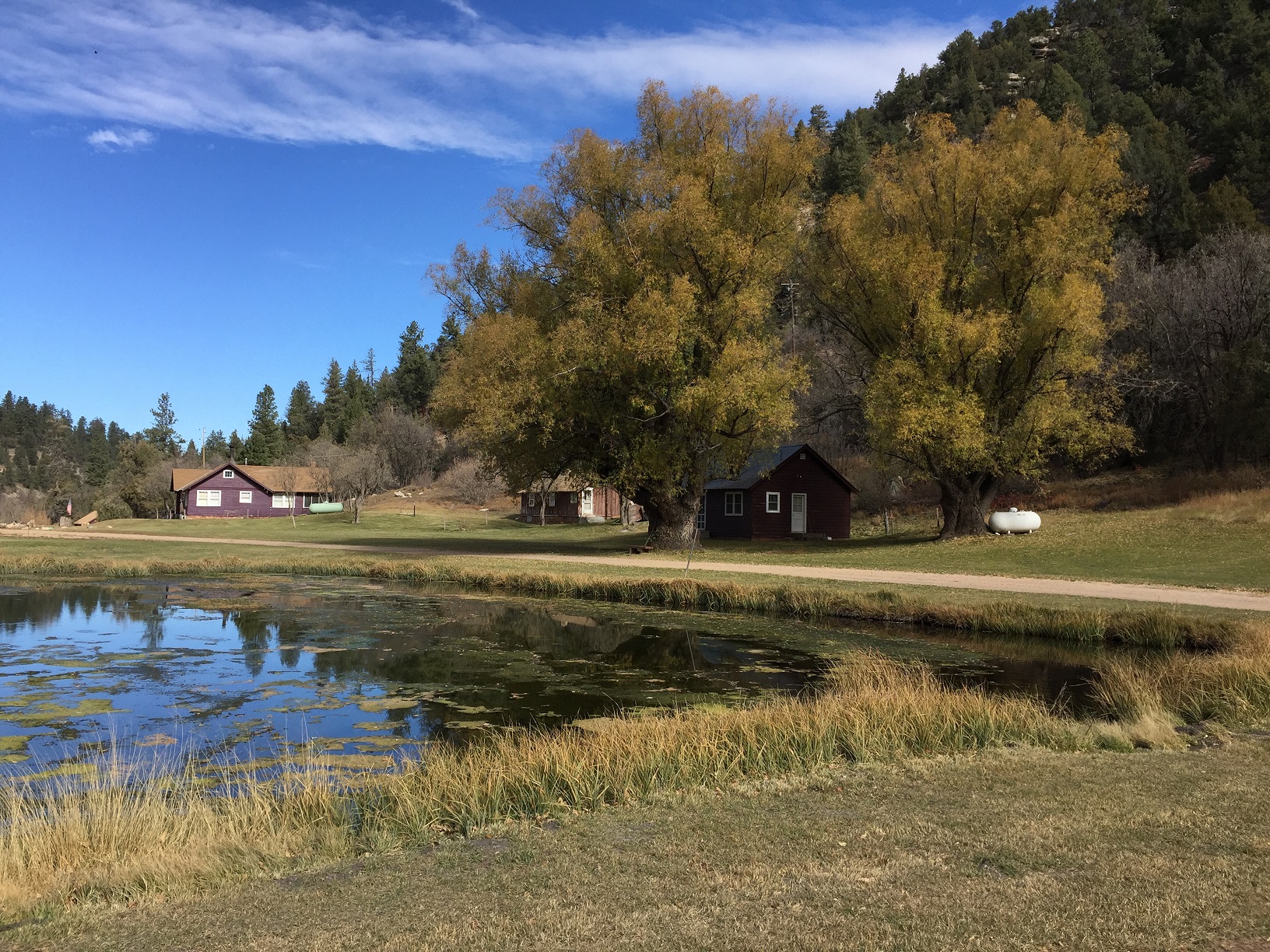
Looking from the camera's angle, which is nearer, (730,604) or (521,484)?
(730,604)

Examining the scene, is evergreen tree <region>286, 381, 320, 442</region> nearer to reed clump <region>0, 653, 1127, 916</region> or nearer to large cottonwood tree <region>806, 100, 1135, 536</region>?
large cottonwood tree <region>806, 100, 1135, 536</region>

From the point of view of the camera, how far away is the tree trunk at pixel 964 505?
37.1 m

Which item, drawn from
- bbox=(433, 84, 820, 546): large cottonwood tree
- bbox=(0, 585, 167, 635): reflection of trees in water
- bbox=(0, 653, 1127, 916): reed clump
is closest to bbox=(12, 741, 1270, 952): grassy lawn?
bbox=(0, 653, 1127, 916): reed clump

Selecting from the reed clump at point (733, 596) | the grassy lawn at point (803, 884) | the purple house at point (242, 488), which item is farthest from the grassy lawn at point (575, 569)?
the purple house at point (242, 488)

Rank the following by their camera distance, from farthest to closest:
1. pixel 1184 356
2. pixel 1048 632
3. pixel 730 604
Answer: pixel 1184 356
pixel 730 604
pixel 1048 632

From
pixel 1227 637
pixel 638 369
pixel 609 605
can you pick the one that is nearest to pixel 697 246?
pixel 638 369

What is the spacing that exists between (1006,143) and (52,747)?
35.7 metres

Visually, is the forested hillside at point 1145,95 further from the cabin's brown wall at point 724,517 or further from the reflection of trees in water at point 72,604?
the reflection of trees in water at point 72,604

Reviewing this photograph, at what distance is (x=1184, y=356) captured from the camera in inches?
1817

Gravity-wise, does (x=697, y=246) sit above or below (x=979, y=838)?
above

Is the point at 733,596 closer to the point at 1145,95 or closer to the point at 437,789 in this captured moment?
the point at 437,789

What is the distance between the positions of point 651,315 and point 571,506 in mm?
37631

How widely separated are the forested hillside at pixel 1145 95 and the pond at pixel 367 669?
30.4 metres

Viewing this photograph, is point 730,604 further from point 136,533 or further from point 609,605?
point 136,533
